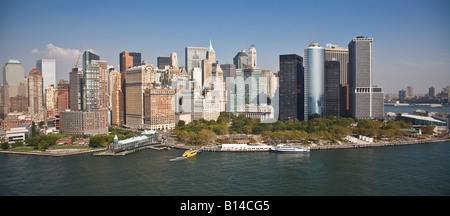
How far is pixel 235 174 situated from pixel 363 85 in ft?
90.7

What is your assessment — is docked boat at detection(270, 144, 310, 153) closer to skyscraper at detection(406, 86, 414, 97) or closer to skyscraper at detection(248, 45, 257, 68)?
skyscraper at detection(248, 45, 257, 68)

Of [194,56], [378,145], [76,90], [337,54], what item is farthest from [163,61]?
[378,145]

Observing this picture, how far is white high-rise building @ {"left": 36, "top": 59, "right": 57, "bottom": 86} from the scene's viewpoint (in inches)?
2374

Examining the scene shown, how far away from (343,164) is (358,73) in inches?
885

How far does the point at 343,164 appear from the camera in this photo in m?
19.3

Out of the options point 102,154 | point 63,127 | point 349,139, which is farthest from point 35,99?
point 349,139

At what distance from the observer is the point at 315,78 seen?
39406 millimetres

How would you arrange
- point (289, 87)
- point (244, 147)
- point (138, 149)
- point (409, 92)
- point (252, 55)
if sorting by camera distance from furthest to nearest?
point (409, 92), point (252, 55), point (289, 87), point (138, 149), point (244, 147)

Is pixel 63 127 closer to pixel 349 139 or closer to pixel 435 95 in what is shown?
pixel 349 139

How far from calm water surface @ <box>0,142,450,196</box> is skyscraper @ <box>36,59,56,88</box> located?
4242cm

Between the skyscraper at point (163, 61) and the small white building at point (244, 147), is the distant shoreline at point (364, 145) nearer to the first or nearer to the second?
the small white building at point (244, 147)

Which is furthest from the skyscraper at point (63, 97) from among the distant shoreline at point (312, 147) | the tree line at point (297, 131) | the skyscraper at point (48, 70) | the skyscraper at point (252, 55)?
the skyscraper at point (252, 55)

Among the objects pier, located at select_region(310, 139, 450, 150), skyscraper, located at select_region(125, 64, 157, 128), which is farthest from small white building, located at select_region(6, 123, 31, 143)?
pier, located at select_region(310, 139, 450, 150)

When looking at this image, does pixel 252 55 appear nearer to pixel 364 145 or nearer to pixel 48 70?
pixel 48 70
